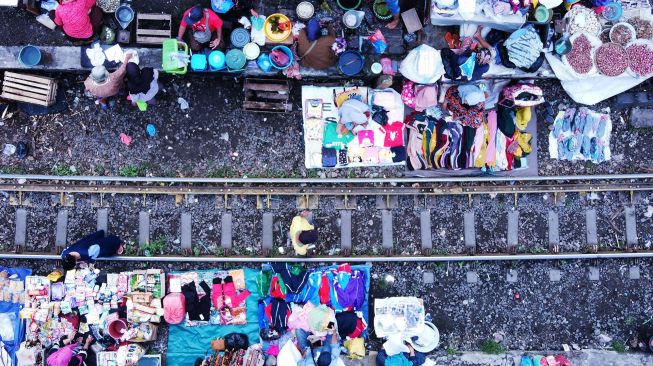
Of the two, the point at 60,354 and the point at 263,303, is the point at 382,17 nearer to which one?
the point at 263,303

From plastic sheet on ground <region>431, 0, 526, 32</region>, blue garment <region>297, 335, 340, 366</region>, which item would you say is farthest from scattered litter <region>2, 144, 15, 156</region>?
plastic sheet on ground <region>431, 0, 526, 32</region>

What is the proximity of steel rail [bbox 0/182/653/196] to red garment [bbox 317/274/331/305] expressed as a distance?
148cm

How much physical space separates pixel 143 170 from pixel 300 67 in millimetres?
3244

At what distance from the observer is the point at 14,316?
9.97m

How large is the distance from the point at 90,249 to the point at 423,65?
618 centimetres

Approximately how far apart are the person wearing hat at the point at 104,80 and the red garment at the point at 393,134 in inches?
173

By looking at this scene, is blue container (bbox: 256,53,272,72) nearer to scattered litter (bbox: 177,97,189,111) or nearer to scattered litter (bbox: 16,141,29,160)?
scattered litter (bbox: 177,97,189,111)

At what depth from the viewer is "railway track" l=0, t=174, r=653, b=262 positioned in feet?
33.0

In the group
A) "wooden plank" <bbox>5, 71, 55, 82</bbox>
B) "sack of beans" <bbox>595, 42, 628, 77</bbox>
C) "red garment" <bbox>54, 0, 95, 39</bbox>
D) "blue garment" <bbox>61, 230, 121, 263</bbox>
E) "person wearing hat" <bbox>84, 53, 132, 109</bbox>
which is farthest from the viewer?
"sack of beans" <bbox>595, 42, 628, 77</bbox>

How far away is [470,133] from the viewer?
10.2 meters

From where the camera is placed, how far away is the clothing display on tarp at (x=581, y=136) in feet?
34.0

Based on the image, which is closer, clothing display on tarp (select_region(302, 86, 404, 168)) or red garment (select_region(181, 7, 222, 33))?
red garment (select_region(181, 7, 222, 33))

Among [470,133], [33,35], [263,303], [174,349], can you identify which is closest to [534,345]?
[470,133]

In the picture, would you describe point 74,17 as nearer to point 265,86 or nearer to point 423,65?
point 265,86
